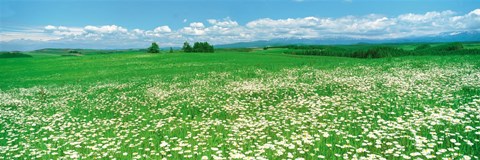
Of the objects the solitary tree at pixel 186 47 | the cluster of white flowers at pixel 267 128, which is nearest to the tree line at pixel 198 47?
the solitary tree at pixel 186 47

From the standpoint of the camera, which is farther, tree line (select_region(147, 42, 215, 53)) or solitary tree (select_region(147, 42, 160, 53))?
tree line (select_region(147, 42, 215, 53))

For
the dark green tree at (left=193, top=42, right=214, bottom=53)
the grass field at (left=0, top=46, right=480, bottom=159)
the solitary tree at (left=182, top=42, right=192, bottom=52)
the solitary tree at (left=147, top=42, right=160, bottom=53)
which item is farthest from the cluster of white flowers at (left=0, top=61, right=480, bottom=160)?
the solitary tree at (left=182, top=42, right=192, bottom=52)

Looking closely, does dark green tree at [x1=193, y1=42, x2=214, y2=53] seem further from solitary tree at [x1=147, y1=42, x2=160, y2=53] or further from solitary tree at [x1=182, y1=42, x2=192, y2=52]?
solitary tree at [x1=147, y1=42, x2=160, y2=53]

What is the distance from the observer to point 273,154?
6609mm

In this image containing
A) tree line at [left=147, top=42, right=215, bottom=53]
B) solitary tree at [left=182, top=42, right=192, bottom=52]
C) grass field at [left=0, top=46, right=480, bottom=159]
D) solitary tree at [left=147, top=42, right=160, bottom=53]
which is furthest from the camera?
solitary tree at [left=182, top=42, right=192, bottom=52]

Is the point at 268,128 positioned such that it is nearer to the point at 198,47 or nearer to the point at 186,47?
the point at 198,47

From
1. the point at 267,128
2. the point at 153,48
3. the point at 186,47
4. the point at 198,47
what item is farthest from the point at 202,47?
the point at 267,128

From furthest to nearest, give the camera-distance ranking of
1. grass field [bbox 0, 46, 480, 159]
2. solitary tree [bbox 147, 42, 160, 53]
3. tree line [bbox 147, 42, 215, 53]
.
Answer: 1. tree line [bbox 147, 42, 215, 53]
2. solitary tree [bbox 147, 42, 160, 53]
3. grass field [bbox 0, 46, 480, 159]

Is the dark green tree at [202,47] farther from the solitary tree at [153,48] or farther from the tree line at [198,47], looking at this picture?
the solitary tree at [153,48]

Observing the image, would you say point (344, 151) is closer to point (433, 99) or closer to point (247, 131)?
point (247, 131)

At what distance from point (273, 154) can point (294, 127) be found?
2017 millimetres

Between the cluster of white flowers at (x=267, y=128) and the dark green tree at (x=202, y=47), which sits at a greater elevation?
the dark green tree at (x=202, y=47)

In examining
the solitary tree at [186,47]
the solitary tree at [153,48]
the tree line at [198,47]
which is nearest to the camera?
the solitary tree at [153,48]

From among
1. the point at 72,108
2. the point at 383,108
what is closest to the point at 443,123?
the point at 383,108
